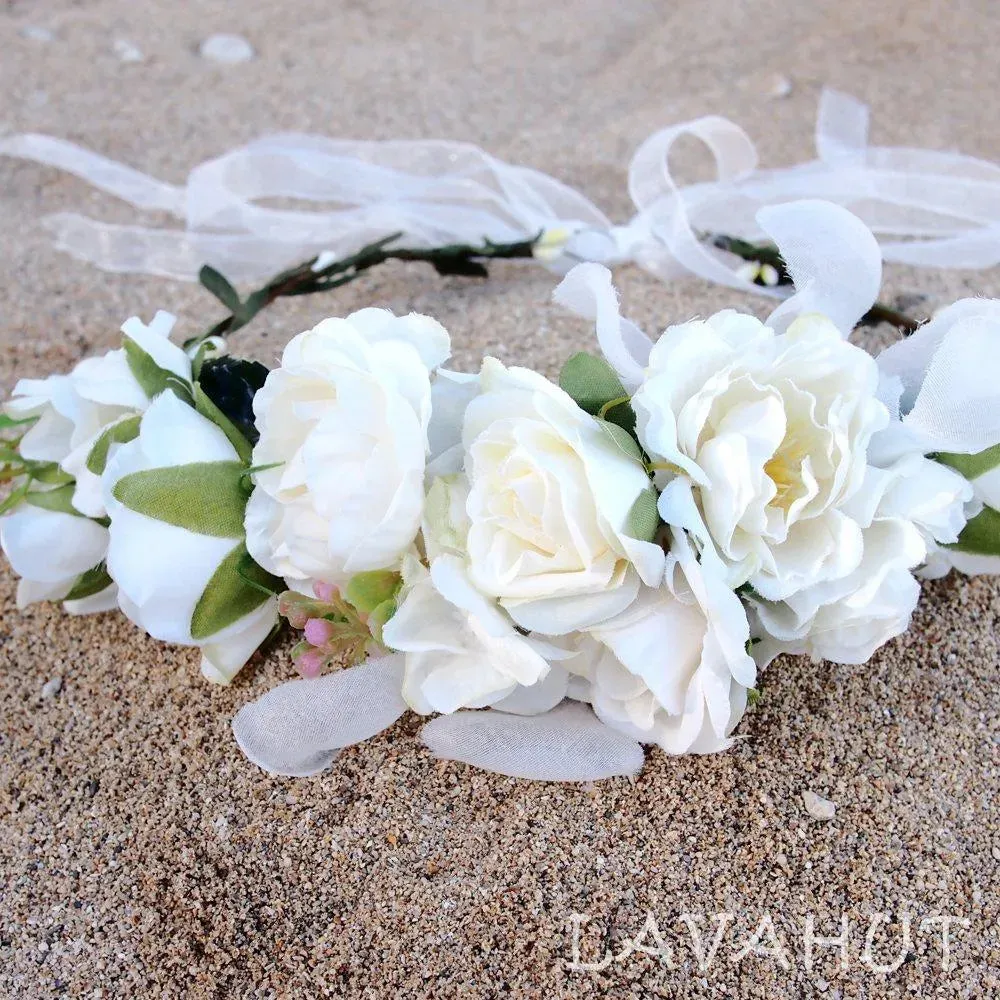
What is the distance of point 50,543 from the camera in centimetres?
74

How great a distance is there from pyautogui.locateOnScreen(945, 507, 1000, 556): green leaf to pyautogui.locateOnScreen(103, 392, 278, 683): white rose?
1.56ft

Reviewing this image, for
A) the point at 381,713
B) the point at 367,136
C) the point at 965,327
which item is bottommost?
Answer: the point at 367,136

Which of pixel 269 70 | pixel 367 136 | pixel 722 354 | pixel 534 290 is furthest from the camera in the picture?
pixel 269 70

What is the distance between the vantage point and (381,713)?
0.67 m

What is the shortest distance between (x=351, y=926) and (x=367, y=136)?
4.04ft

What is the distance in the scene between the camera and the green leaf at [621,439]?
0.57 metres

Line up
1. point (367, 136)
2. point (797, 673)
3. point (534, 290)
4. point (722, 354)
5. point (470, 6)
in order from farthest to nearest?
1. point (470, 6)
2. point (367, 136)
3. point (534, 290)
4. point (797, 673)
5. point (722, 354)

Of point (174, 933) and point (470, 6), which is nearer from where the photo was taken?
point (174, 933)

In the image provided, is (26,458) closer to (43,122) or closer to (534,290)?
(534,290)

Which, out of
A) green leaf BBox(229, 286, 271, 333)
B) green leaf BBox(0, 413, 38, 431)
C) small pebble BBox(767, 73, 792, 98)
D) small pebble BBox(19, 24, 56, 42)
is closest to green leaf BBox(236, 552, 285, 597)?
green leaf BBox(0, 413, 38, 431)

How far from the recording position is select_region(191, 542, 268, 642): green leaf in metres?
0.67

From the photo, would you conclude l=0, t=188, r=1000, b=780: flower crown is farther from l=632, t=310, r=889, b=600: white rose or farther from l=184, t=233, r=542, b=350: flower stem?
l=184, t=233, r=542, b=350: flower stem

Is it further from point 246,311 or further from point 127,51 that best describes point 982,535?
point 127,51

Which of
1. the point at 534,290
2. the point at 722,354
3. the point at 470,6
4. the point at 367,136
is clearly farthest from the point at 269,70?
the point at 722,354
